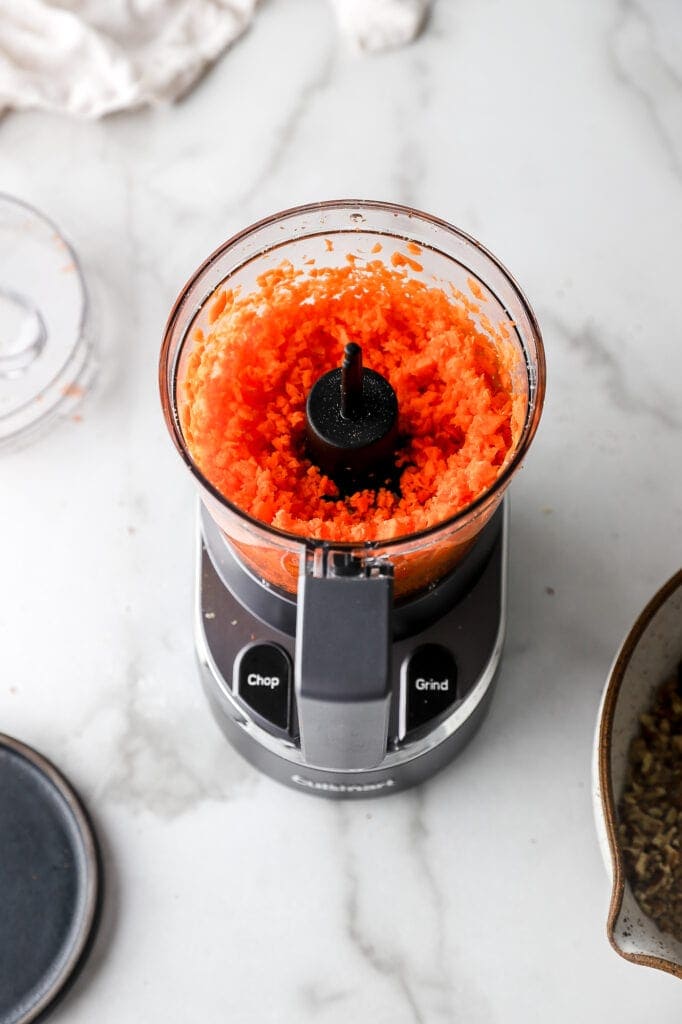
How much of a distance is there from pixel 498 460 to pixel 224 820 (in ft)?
1.24

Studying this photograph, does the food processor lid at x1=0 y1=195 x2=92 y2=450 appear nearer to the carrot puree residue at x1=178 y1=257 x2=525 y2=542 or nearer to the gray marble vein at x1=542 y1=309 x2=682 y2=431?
the carrot puree residue at x1=178 y1=257 x2=525 y2=542

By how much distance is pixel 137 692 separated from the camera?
35.0 inches

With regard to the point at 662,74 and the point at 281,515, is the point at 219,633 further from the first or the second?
the point at 662,74

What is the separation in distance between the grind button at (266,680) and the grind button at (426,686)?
8 centimetres


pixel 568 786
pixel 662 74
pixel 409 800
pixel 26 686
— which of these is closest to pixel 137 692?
pixel 26 686

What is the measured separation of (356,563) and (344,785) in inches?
11.1

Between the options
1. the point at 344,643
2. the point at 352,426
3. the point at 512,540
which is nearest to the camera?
the point at 344,643

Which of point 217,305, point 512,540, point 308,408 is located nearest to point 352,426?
point 308,408

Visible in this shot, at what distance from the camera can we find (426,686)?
761mm

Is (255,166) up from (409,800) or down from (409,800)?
up

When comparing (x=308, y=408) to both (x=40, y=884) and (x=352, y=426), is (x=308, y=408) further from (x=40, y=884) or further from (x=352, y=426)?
(x=40, y=884)

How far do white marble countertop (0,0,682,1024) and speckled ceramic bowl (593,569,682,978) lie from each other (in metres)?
0.08

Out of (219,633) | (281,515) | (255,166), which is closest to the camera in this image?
(281,515)

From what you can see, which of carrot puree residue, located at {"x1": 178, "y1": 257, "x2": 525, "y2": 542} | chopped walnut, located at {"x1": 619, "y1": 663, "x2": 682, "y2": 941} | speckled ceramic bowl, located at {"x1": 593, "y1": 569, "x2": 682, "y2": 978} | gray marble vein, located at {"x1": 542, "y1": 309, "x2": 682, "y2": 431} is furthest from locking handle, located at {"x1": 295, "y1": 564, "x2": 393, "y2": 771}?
→ gray marble vein, located at {"x1": 542, "y1": 309, "x2": 682, "y2": 431}
